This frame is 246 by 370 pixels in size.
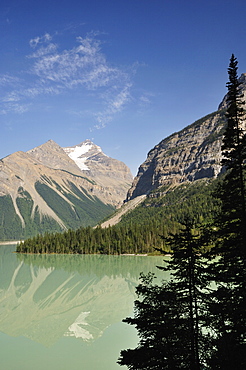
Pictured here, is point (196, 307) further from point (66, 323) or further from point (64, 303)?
point (64, 303)

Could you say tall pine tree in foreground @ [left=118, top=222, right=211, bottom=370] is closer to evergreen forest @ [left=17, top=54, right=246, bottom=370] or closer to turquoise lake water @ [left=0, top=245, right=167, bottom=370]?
evergreen forest @ [left=17, top=54, right=246, bottom=370]

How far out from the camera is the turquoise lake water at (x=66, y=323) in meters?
25.8

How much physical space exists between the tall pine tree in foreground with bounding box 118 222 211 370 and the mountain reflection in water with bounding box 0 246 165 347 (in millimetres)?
18289

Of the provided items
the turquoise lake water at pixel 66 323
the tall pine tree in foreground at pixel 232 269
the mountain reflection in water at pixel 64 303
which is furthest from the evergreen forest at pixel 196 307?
the mountain reflection in water at pixel 64 303

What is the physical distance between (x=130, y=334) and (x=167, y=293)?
19823 mm

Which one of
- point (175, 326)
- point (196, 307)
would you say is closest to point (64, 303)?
point (175, 326)

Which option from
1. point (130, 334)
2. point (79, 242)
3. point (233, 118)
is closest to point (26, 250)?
point (79, 242)

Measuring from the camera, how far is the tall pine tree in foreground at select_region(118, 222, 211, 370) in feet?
44.8

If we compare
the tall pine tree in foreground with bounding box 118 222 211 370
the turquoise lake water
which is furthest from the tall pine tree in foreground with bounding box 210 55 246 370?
the turquoise lake water

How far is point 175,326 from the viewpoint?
46.6 ft

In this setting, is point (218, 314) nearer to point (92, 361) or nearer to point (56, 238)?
point (92, 361)

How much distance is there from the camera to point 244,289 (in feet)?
52.2

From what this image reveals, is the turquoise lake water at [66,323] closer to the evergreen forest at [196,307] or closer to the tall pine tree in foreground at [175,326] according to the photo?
the tall pine tree in foreground at [175,326]

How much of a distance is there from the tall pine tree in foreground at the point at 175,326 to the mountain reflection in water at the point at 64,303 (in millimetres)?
18289
